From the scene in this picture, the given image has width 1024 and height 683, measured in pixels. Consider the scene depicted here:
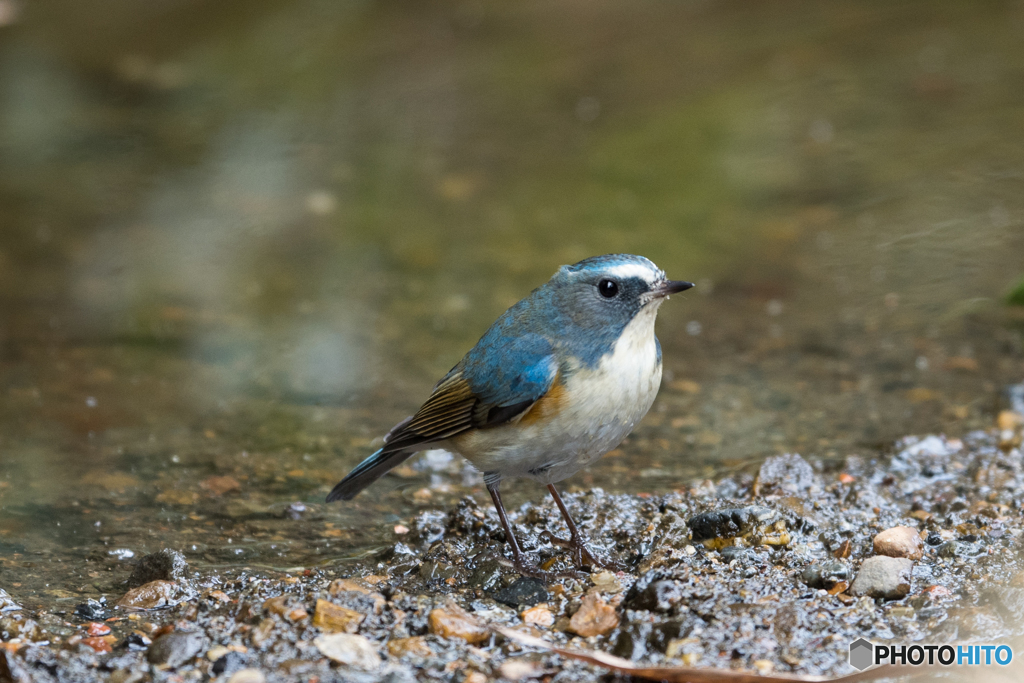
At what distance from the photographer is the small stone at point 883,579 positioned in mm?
3562

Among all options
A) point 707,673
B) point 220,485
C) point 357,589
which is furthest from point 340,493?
point 707,673

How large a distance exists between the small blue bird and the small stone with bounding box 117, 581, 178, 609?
1098mm

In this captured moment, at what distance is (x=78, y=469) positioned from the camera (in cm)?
483

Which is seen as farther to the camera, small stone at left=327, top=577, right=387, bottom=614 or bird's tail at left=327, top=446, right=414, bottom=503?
bird's tail at left=327, top=446, right=414, bottom=503

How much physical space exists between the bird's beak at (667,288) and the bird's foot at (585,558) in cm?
106

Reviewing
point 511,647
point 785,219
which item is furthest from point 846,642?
point 785,219

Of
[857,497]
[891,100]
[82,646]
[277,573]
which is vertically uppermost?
[891,100]

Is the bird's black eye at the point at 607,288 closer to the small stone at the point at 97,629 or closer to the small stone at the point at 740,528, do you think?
the small stone at the point at 740,528

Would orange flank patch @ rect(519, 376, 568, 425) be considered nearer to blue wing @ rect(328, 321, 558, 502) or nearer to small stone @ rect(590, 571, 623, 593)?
blue wing @ rect(328, 321, 558, 502)

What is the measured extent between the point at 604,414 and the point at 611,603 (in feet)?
2.22

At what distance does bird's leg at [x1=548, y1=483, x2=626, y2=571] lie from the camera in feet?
13.2

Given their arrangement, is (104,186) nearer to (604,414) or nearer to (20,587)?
(20,587)

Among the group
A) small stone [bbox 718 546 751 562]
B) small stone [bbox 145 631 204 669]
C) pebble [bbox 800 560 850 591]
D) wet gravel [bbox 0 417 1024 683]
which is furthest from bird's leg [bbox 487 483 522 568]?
small stone [bbox 145 631 204 669]

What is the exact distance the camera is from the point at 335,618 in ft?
11.5
